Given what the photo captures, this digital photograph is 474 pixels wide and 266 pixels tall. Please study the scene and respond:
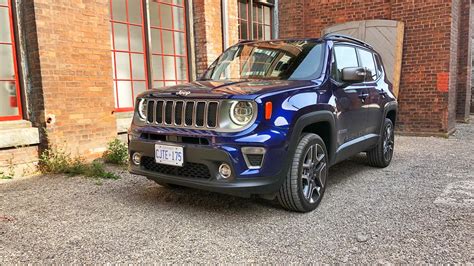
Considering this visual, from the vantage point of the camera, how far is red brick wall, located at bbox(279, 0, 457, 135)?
8656 millimetres

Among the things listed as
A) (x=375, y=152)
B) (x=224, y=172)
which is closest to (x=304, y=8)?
(x=375, y=152)

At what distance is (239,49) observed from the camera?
488 centimetres

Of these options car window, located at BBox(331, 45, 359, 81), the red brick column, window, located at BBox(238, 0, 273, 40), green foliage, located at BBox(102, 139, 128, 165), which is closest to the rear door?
car window, located at BBox(331, 45, 359, 81)

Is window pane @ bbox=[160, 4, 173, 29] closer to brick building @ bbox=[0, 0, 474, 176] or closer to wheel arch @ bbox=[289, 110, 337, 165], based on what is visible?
brick building @ bbox=[0, 0, 474, 176]

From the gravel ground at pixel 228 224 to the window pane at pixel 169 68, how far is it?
3.34 m

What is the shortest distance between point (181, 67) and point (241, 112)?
524 cm

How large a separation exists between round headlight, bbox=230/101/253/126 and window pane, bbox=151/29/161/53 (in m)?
4.76

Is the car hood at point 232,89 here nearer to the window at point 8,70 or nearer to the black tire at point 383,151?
the black tire at point 383,151

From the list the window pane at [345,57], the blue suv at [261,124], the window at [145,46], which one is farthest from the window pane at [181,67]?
the window pane at [345,57]

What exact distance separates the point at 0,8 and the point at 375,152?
5936 millimetres

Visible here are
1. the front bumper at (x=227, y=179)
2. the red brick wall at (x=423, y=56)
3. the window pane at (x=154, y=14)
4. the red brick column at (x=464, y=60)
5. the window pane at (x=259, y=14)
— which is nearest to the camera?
the front bumper at (x=227, y=179)

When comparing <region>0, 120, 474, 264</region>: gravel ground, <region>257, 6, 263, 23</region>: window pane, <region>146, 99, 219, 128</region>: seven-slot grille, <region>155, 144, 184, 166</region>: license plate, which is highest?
<region>257, 6, 263, 23</region>: window pane

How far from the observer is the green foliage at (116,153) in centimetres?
602

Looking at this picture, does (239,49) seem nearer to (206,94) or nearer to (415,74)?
(206,94)
